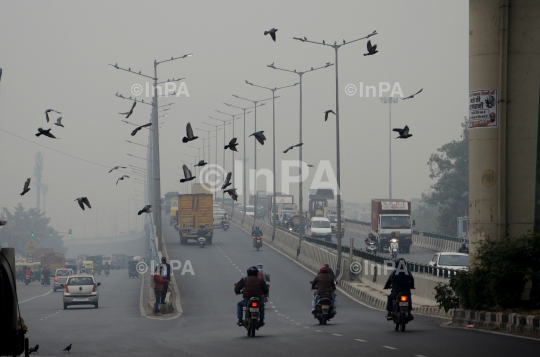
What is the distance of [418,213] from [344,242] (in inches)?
3821

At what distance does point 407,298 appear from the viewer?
55.3 feet

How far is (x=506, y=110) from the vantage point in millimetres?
19328

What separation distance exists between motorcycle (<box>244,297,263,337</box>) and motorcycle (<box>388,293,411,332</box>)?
284 centimetres

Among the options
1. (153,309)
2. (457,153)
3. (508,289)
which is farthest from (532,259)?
(457,153)

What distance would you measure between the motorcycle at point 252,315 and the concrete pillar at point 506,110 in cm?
641

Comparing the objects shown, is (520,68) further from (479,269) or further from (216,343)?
(216,343)

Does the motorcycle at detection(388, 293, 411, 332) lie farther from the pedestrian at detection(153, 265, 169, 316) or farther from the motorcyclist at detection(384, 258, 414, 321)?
the pedestrian at detection(153, 265, 169, 316)

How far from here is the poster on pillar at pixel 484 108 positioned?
764 inches

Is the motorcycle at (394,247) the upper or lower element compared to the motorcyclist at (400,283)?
lower

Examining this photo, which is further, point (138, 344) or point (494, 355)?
point (138, 344)

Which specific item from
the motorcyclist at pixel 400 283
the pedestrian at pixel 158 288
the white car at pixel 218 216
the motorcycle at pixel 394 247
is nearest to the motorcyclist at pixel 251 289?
the motorcyclist at pixel 400 283

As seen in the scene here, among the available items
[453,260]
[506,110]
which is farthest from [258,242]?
[506,110]

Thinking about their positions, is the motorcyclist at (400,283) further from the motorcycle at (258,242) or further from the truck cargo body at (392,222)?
the motorcycle at (258,242)

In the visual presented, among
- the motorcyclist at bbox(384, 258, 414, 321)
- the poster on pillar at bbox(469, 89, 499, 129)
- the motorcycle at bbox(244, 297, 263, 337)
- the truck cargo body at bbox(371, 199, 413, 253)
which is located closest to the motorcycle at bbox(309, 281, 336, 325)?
the motorcyclist at bbox(384, 258, 414, 321)
